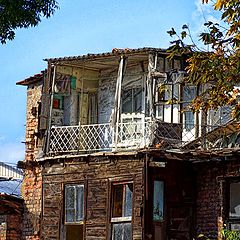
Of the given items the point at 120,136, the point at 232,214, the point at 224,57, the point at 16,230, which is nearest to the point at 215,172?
the point at 232,214

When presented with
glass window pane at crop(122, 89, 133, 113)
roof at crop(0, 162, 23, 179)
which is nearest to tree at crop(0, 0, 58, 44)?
glass window pane at crop(122, 89, 133, 113)

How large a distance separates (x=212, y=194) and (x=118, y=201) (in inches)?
92.7

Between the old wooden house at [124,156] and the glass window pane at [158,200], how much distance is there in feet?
0.08

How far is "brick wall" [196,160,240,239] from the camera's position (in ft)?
67.8

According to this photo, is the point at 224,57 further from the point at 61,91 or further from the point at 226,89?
the point at 61,91

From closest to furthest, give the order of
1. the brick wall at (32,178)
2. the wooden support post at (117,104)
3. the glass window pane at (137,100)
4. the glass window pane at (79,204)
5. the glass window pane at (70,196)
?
the wooden support post at (117,104), the glass window pane at (79,204), the glass window pane at (70,196), the glass window pane at (137,100), the brick wall at (32,178)

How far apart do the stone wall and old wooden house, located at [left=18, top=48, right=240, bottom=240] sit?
26mm

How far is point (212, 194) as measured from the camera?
69.2 ft

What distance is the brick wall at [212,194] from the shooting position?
20.7 meters

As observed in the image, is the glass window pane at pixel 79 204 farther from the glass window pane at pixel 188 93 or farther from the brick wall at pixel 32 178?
the glass window pane at pixel 188 93

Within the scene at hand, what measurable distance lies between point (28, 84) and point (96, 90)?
2.04 m

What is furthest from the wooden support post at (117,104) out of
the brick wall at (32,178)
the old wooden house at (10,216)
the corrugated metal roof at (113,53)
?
the old wooden house at (10,216)

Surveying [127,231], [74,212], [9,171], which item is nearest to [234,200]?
[127,231]

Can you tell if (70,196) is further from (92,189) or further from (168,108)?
(168,108)
